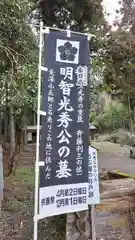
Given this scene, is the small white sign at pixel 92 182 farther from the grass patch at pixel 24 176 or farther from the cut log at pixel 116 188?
the grass patch at pixel 24 176

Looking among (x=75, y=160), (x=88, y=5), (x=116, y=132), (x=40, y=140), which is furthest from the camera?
(x=116, y=132)

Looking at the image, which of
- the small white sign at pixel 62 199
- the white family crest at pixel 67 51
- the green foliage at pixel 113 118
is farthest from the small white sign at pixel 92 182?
the green foliage at pixel 113 118

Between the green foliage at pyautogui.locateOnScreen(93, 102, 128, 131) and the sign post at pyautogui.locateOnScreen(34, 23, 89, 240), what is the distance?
653 inches

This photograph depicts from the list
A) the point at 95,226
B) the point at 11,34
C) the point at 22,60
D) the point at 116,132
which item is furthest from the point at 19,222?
the point at 116,132

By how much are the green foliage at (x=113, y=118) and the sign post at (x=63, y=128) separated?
16593mm

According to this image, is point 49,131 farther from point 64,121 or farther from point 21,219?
point 21,219

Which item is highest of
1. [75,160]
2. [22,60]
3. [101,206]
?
[22,60]

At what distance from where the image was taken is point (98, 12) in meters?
8.92

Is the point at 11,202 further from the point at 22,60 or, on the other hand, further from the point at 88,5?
the point at 88,5

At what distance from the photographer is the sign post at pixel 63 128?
9.21 feet

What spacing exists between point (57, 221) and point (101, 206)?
2.28 feet

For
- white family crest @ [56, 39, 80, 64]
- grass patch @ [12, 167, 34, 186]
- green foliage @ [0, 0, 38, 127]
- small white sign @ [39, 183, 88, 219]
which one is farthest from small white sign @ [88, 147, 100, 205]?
grass patch @ [12, 167, 34, 186]

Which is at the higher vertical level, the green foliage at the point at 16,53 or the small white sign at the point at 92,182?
the green foliage at the point at 16,53

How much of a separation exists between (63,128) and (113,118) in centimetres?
1702
